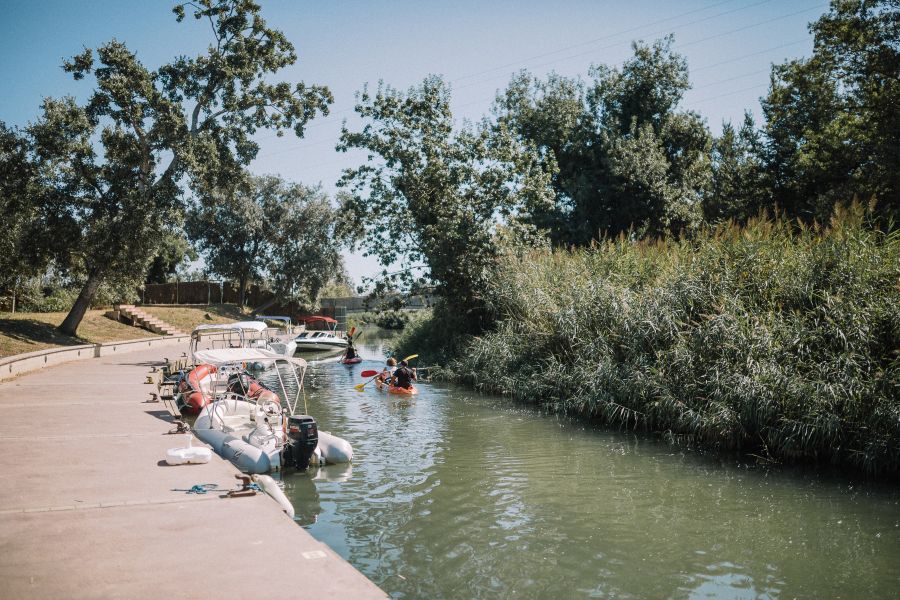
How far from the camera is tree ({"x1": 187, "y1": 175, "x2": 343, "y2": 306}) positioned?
6169 cm

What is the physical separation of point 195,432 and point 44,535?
680 cm

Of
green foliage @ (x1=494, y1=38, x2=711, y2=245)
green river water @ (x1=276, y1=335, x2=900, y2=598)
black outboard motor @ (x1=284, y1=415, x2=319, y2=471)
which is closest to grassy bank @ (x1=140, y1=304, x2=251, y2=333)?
green foliage @ (x1=494, y1=38, x2=711, y2=245)

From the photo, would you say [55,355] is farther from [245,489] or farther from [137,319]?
[245,489]

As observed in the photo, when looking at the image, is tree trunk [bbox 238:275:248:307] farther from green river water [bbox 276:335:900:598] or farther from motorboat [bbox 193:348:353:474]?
green river water [bbox 276:335:900:598]

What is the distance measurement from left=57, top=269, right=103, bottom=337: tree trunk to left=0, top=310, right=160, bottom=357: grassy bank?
0.47m

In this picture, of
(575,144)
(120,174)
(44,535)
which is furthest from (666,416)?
(575,144)

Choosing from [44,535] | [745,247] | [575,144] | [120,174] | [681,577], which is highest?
[575,144]

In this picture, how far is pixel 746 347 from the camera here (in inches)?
545

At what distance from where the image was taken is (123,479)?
29.8 ft

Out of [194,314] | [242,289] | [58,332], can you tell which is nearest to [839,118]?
[58,332]

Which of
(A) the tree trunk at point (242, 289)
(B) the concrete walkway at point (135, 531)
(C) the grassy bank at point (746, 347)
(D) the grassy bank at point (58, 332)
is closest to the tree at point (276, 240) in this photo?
(A) the tree trunk at point (242, 289)

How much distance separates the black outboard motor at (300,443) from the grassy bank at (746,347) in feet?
24.5

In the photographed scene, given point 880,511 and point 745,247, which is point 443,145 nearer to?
point 745,247

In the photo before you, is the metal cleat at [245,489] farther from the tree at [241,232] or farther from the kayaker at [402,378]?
the tree at [241,232]
